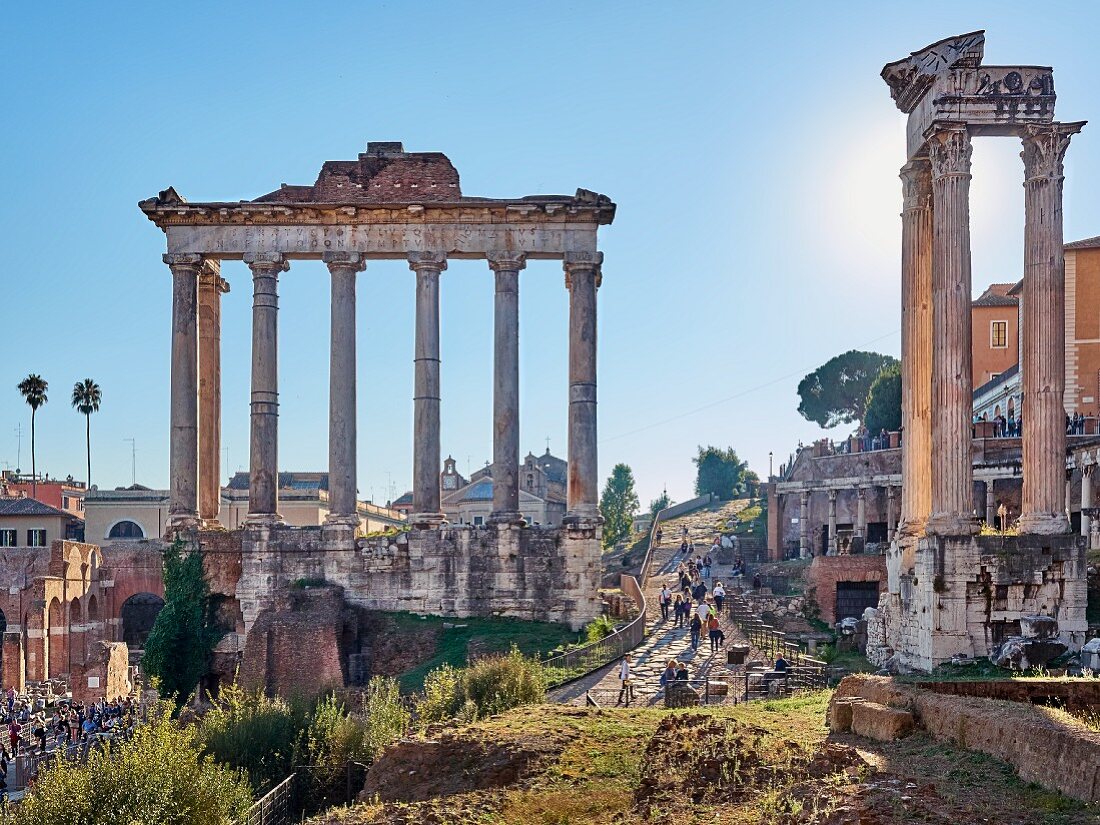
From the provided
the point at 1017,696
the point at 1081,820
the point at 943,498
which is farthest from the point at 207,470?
the point at 1081,820

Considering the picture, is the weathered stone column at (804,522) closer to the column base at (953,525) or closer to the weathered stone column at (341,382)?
the weathered stone column at (341,382)

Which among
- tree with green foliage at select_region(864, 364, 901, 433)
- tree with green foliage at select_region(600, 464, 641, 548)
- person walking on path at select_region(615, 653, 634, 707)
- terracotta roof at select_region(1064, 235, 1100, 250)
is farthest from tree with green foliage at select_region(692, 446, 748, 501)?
person walking on path at select_region(615, 653, 634, 707)

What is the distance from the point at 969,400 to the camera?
23734 millimetres

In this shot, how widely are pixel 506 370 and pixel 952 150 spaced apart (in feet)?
42.9

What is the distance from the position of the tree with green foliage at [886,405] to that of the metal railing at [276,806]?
39.2 m

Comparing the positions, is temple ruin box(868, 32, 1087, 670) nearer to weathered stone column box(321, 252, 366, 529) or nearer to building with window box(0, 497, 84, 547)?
weathered stone column box(321, 252, 366, 529)

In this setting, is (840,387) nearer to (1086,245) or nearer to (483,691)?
(1086,245)

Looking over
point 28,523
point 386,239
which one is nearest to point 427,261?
point 386,239

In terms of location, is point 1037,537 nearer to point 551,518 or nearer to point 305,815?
point 305,815

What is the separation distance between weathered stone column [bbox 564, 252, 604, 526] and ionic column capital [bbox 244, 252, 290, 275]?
732cm

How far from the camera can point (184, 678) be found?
3109 cm

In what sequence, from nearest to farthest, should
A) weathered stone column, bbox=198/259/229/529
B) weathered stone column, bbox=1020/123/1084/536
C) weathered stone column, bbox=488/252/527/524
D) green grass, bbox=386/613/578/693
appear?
weathered stone column, bbox=1020/123/1084/536, green grass, bbox=386/613/578/693, weathered stone column, bbox=488/252/527/524, weathered stone column, bbox=198/259/229/529

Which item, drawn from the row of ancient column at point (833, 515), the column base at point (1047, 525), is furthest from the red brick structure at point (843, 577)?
the column base at point (1047, 525)

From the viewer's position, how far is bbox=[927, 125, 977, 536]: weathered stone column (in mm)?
23422
